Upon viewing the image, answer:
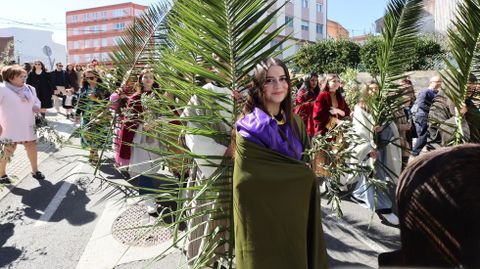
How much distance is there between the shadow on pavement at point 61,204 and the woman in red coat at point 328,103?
3.06 m

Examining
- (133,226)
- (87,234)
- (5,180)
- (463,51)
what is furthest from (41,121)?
(463,51)

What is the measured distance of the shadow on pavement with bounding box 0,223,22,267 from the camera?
11.8 ft

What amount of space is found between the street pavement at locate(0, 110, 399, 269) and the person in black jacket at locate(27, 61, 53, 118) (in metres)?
4.98

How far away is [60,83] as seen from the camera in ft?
41.2

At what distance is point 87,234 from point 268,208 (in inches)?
121

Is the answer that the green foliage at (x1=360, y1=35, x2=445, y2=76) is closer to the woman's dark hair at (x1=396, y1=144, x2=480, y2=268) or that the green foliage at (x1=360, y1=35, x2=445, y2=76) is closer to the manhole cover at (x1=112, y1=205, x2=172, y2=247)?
the woman's dark hair at (x1=396, y1=144, x2=480, y2=268)

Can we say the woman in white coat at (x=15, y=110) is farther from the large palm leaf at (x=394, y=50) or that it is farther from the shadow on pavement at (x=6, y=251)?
the large palm leaf at (x=394, y=50)

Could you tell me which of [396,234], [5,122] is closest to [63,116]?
[5,122]

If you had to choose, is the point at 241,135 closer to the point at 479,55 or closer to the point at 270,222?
the point at 270,222

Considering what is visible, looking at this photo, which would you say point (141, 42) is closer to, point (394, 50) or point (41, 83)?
point (394, 50)

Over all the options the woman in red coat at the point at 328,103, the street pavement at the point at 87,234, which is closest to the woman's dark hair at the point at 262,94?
the street pavement at the point at 87,234

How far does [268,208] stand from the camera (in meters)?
1.79

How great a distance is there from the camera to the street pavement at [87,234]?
3.60m

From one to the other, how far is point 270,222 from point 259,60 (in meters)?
0.75
